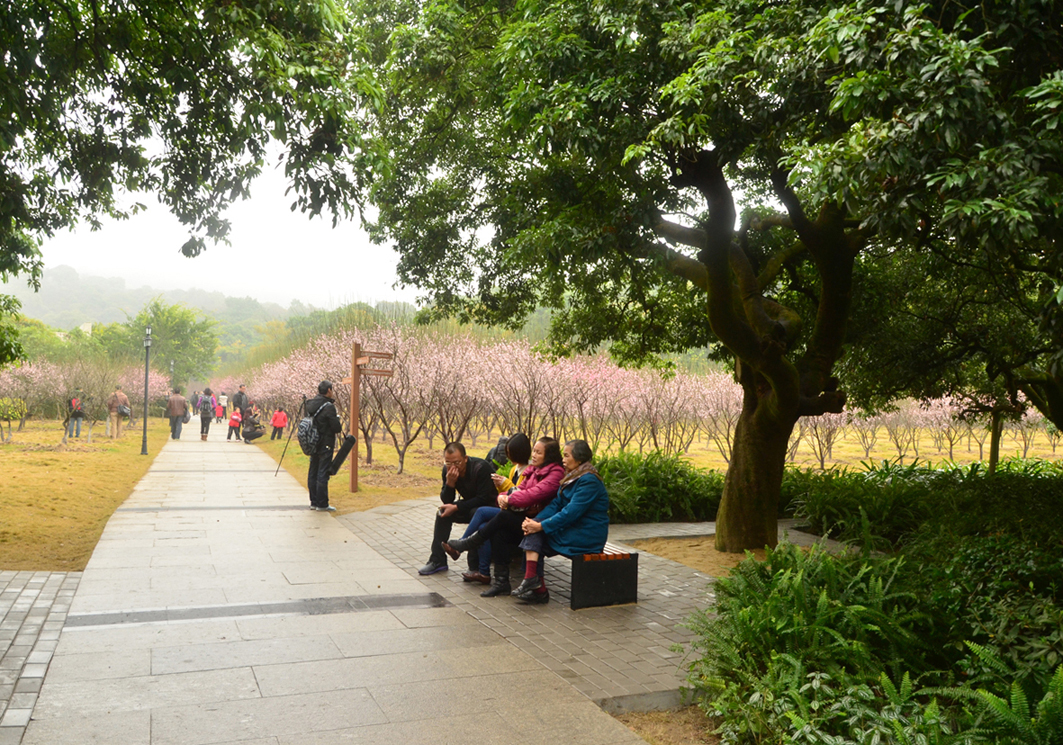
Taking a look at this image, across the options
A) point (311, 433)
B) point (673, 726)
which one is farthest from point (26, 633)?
point (311, 433)

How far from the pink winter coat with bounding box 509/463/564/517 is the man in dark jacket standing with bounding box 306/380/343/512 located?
514 cm

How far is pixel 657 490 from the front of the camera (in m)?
11.7

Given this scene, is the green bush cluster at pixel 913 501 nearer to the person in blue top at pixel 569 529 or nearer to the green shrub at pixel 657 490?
the green shrub at pixel 657 490

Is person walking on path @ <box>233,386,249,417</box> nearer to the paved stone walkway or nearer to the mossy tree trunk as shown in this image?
the paved stone walkway

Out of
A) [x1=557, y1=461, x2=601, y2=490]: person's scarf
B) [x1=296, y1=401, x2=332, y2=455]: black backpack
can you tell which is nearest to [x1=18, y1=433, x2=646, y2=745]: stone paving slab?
[x1=557, y1=461, x2=601, y2=490]: person's scarf

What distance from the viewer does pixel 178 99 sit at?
8.03 m

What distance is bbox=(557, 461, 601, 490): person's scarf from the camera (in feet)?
21.3

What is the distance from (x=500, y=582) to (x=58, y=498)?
8.86 metres

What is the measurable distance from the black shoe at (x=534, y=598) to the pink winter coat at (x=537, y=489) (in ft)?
2.34

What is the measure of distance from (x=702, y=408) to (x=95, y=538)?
2422 cm

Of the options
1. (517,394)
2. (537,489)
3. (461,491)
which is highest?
(517,394)

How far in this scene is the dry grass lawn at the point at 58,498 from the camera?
8188 mm

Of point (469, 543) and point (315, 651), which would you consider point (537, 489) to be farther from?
point (315, 651)

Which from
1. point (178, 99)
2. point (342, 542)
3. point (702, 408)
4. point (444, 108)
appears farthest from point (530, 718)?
point (702, 408)
